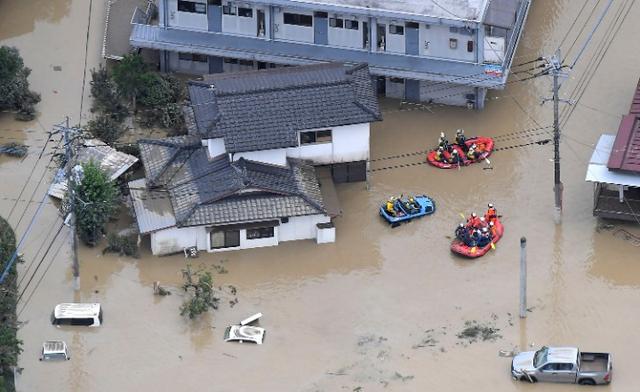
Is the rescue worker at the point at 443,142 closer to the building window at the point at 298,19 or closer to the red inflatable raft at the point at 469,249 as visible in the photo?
the red inflatable raft at the point at 469,249

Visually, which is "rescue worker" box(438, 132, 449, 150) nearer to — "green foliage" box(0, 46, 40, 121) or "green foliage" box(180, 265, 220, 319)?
"green foliage" box(180, 265, 220, 319)

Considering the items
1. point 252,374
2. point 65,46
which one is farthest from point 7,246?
point 65,46

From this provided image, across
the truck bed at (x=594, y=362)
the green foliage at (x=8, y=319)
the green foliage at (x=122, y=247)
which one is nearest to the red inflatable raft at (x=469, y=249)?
the truck bed at (x=594, y=362)

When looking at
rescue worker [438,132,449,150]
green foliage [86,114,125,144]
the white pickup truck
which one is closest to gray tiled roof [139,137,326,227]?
green foliage [86,114,125,144]

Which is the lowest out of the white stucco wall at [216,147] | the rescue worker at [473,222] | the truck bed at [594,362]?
the truck bed at [594,362]

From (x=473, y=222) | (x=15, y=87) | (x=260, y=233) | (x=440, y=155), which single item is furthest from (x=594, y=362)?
(x=15, y=87)
